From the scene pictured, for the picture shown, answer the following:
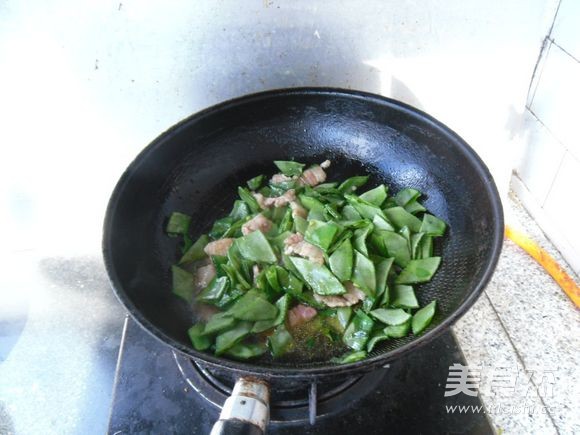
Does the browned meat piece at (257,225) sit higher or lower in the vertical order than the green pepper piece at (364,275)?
lower

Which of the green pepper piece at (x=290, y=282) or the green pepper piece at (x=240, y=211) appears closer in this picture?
the green pepper piece at (x=290, y=282)

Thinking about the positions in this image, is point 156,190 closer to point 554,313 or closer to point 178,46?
point 178,46

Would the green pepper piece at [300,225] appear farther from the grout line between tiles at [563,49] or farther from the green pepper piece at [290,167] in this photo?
the grout line between tiles at [563,49]

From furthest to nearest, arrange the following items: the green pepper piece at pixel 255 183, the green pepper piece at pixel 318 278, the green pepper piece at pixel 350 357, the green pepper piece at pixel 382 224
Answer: the green pepper piece at pixel 255 183 → the green pepper piece at pixel 382 224 → the green pepper piece at pixel 318 278 → the green pepper piece at pixel 350 357

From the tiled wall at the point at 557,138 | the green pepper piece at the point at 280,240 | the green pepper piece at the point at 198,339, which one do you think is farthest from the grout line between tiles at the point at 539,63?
the green pepper piece at the point at 198,339

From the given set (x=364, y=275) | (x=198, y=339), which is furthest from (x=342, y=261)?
(x=198, y=339)

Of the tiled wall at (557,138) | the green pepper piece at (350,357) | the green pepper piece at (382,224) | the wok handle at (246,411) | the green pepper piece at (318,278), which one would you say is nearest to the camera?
the wok handle at (246,411)

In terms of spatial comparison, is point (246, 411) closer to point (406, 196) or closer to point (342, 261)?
point (342, 261)

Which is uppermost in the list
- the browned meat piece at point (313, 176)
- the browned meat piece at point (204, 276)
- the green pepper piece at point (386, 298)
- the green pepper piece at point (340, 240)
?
the browned meat piece at point (313, 176)
